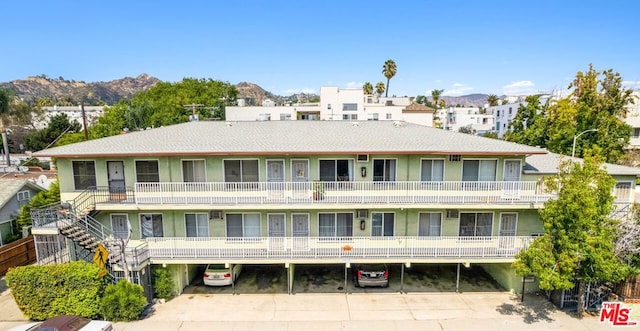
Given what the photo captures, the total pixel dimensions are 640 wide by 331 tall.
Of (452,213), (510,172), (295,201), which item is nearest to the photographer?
(295,201)

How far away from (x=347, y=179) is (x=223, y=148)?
6.24m

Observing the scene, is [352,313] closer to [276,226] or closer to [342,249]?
[342,249]

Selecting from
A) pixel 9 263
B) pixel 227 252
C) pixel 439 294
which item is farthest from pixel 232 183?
pixel 9 263

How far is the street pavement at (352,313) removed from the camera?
13734 mm

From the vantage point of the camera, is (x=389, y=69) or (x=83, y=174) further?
(x=389, y=69)

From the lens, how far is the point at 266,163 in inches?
632

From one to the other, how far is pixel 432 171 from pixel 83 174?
17.5 metres

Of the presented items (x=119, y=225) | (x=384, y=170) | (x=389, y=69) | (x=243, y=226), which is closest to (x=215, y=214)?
(x=243, y=226)

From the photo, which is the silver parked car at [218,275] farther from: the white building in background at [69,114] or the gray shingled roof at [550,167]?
the white building in background at [69,114]

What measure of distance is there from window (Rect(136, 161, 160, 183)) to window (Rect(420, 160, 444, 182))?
13283 millimetres

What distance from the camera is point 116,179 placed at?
53.1 ft

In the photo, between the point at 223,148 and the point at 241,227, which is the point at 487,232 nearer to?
the point at 241,227

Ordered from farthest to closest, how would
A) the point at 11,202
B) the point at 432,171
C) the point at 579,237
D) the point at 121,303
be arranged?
the point at 11,202
the point at 432,171
the point at 121,303
the point at 579,237

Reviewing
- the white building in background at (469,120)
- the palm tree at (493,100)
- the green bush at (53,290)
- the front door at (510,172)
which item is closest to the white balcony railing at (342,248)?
the front door at (510,172)
